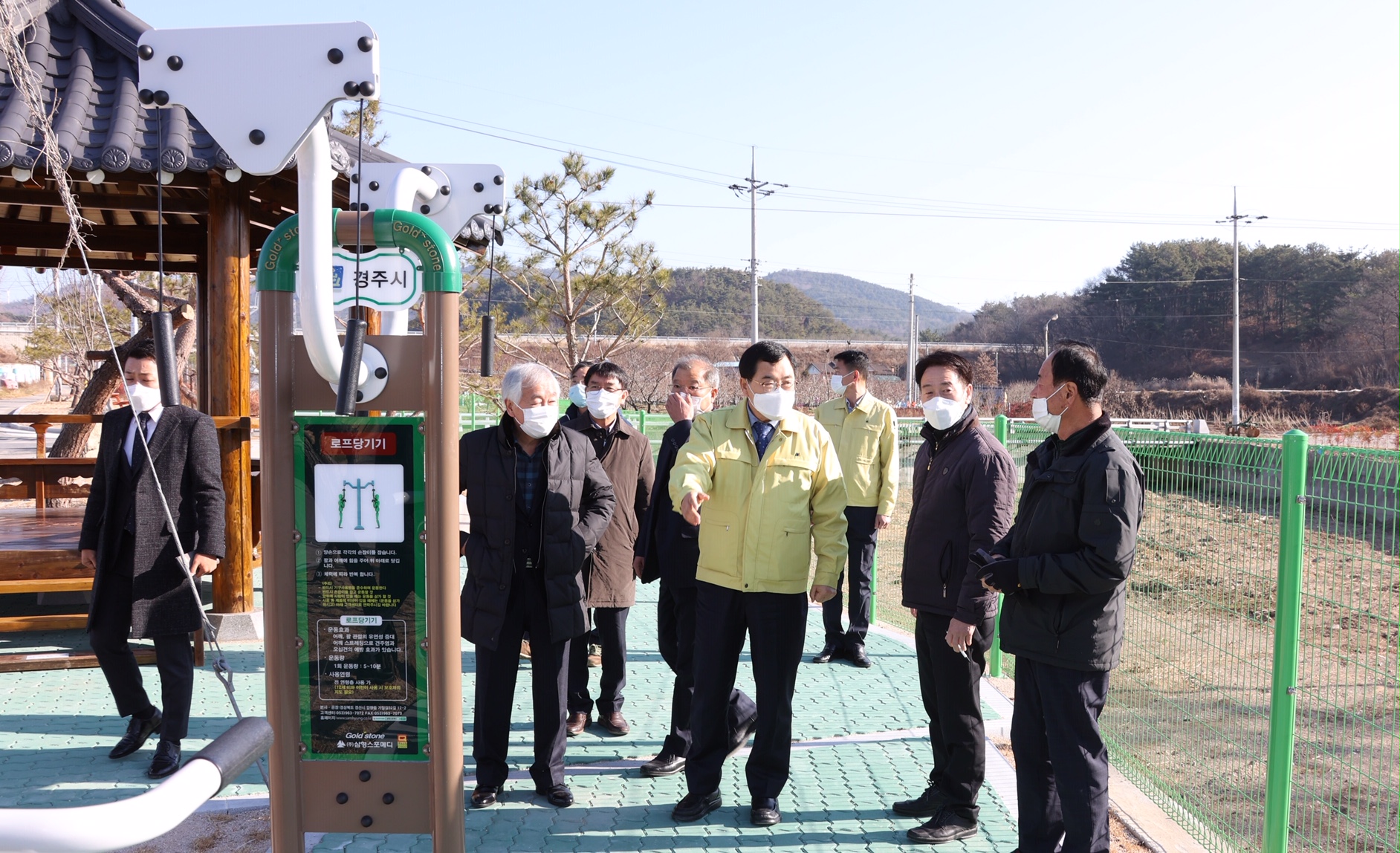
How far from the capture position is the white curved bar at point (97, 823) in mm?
1237

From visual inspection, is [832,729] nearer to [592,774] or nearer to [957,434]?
[592,774]

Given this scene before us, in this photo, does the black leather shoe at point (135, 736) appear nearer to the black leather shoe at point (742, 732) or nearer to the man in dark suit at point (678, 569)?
the man in dark suit at point (678, 569)

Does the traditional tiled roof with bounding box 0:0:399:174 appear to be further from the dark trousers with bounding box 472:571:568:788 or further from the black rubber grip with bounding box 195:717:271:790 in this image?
the black rubber grip with bounding box 195:717:271:790

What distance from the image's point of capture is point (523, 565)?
4.40m

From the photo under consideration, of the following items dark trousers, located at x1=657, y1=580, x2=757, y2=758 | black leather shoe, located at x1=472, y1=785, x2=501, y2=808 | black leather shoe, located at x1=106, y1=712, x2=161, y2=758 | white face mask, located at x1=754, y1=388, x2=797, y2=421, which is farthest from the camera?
black leather shoe, located at x1=106, y1=712, x2=161, y2=758

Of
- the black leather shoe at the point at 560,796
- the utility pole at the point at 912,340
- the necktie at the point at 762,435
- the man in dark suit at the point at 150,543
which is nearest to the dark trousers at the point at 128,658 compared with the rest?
the man in dark suit at the point at 150,543

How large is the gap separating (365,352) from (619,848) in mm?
2136

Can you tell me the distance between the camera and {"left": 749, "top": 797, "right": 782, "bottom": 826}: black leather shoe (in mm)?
4223

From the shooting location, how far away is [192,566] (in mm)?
A: 4883

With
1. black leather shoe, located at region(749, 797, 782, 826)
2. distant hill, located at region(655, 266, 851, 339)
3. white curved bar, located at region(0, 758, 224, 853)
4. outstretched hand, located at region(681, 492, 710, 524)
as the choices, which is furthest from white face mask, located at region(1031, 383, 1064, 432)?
distant hill, located at region(655, 266, 851, 339)

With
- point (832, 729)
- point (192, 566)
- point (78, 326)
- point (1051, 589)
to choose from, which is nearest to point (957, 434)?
point (1051, 589)

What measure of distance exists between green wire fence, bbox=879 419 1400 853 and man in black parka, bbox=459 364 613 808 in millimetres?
2428

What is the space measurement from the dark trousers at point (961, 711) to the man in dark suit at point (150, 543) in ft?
10.5

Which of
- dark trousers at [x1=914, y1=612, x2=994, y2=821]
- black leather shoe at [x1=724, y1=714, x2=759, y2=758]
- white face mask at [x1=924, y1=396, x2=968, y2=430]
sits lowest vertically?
black leather shoe at [x1=724, y1=714, x2=759, y2=758]
